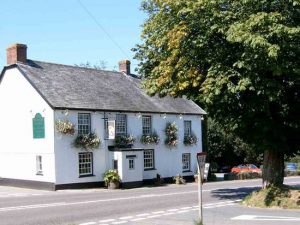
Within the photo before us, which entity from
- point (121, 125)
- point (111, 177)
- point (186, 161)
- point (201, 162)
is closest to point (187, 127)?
point (186, 161)

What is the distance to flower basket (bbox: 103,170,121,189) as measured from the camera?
3343 centimetres

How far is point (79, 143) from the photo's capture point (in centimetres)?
3278

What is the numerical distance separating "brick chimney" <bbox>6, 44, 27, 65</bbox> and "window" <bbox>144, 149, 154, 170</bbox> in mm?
11254

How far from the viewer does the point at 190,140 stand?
41812 millimetres

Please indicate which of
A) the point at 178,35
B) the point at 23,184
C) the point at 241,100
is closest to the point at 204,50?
the point at 178,35

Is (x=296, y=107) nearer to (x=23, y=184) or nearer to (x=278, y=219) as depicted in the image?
(x=278, y=219)

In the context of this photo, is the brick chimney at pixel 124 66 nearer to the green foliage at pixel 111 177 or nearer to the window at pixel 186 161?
the window at pixel 186 161

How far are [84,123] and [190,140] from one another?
1115 centimetres

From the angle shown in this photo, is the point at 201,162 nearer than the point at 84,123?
Yes

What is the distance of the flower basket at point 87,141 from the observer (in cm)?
3281

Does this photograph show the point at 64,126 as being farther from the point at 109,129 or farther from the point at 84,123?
the point at 109,129

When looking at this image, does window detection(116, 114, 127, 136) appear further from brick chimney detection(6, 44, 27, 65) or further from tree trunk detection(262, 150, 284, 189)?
tree trunk detection(262, 150, 284, 189)

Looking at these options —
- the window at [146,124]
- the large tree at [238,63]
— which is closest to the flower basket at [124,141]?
the window at [146,124]

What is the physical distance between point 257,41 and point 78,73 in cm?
2368
